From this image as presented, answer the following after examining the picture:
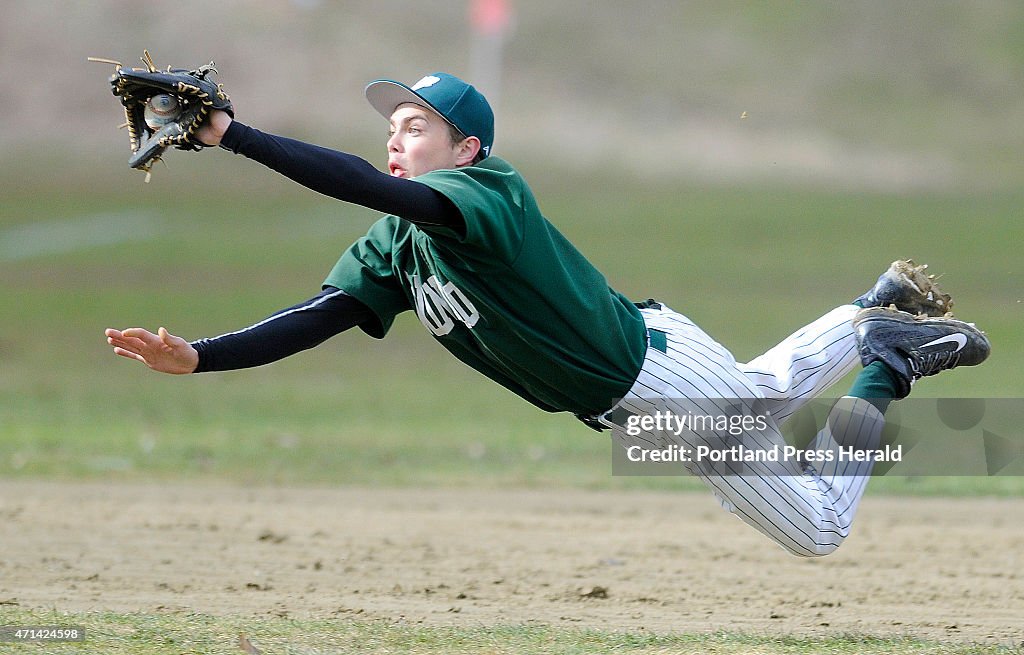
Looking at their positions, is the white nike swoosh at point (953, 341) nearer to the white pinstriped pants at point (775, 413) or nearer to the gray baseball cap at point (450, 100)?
the white pinstriped pants at point (775, 413)

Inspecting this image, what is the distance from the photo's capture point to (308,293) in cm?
1902

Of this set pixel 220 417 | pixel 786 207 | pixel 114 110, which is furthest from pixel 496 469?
pixel 114 110

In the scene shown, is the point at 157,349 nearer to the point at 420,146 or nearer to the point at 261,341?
the point at 261,341

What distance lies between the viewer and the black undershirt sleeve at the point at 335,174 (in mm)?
3373

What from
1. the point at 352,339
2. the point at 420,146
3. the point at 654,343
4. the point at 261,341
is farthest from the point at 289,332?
the point at 352,339

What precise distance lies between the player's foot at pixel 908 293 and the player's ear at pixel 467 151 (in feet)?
4.70

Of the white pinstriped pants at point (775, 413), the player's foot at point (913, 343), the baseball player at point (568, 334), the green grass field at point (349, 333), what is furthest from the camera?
the green grass field at point (349, 333)

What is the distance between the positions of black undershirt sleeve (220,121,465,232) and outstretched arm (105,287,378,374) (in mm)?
843

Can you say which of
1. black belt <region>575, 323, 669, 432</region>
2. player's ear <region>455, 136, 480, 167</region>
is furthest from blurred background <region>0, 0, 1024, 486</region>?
player's ear <region>455, 136, 480, 167</region>

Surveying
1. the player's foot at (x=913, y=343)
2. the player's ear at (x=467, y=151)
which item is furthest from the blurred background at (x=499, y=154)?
the player's ear at (x=467, y=151)

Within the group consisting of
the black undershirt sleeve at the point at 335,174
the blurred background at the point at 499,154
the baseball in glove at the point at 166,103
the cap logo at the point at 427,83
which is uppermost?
the blurred background at the point at 499,154

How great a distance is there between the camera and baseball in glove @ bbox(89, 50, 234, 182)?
333 centimetres

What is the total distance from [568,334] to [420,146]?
0.72 meters

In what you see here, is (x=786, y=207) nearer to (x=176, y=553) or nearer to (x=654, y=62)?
(x=654, y=62)
